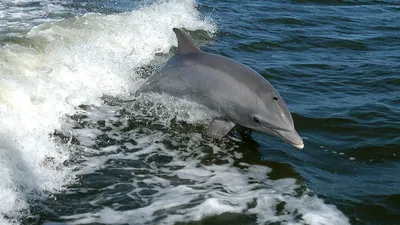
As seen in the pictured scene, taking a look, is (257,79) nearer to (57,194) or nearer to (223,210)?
(223,210)

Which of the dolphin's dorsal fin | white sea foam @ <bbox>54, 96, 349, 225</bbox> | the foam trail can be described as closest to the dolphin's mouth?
white sea foam @ <bbox>54, 96, 349, 225</bbox>

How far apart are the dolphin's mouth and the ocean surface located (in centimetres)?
32

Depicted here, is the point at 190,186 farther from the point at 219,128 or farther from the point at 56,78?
the point at 56,78

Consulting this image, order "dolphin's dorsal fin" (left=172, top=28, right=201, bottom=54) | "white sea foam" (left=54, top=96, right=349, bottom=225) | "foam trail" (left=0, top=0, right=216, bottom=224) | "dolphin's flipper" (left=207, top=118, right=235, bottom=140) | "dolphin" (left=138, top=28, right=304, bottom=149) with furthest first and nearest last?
"dolphin's dorsal fin" (left=172, top=28, right=201, bottom=54) < "dolphin's flipper" (left=207, top=118, right=235, bottom=140) < "dolphin" (left=138, top=28, right=304, bottom=149) < "foam trail" (left=0, top=0, right=216, bottom=224) < "white sea foam" (left=54, top=96, right=349, bottom=225)

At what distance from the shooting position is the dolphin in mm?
8555

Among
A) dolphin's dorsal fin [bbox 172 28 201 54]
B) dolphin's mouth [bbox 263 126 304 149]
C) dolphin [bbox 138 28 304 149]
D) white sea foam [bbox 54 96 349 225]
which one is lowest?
white sea foam [bbox 54 96 349 225]

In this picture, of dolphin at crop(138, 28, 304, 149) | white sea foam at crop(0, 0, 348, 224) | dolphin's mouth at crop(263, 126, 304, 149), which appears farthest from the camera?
dolphin at crop(138, 28, 304, 149)

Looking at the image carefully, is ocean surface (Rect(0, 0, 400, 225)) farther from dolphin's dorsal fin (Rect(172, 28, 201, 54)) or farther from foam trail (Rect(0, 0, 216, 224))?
dolphin's dorsal fin (Rect(172, 28, 201, 54))

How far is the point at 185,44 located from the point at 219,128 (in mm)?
1757

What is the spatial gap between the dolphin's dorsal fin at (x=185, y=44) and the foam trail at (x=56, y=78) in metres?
1.81

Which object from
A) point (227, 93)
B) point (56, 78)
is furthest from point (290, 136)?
point (56, 78)

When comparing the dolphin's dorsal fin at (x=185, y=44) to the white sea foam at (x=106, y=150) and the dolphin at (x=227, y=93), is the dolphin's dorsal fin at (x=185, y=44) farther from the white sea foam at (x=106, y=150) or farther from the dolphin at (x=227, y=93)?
the white sea foam at (x=106, y=150)

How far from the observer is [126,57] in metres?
13.5

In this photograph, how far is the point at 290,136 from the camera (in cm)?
836
